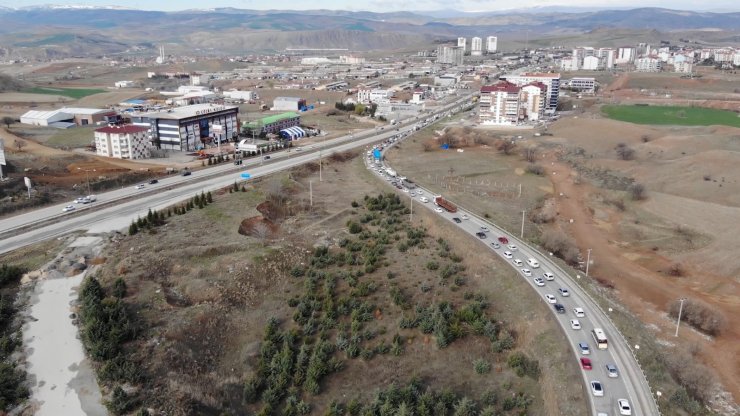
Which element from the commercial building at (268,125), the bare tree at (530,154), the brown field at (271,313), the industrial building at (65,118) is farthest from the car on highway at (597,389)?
the industrial building at (65,118)

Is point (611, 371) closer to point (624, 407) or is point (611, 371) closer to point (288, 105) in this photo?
point (624, 407)

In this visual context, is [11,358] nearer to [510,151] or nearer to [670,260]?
[670,260]

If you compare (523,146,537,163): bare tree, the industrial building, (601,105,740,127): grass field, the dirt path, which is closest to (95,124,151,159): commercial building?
the industrial building

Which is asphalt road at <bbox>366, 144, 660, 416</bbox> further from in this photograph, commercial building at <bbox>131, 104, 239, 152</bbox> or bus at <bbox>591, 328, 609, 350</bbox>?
commercial building at <bbox>131, 104, 239, 152</bbox>

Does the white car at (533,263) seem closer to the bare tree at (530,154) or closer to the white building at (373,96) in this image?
the bare tree at (530,154)

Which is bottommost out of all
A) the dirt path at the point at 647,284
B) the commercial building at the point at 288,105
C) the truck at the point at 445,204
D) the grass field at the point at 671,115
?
the dirt path at the point at 647,284

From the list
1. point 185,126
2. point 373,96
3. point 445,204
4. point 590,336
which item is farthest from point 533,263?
point 373,96
